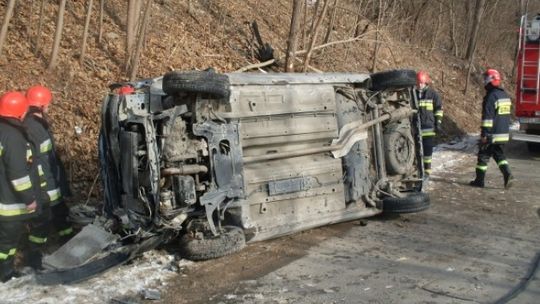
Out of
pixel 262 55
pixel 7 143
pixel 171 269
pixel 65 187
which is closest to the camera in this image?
pixel 7 143

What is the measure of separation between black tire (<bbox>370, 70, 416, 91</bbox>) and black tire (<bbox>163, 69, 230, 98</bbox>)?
7.50 feet

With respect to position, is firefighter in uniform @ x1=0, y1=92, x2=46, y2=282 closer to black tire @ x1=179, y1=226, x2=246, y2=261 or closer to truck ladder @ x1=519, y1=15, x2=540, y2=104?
black tire @ x1=179, y1=226, x2=246, y2=261

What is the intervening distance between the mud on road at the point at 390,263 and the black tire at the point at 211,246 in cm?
10

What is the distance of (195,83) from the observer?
16.5 feet

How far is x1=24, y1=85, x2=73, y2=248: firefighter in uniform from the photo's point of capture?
5.22 m

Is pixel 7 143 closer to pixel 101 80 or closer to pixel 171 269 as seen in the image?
pixel 171 269

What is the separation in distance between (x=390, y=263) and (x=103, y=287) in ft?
8.30

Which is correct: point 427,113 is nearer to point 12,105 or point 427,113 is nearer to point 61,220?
point 61,220

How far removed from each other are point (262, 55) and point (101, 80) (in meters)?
3.96

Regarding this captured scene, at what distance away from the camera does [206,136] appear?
5238mm

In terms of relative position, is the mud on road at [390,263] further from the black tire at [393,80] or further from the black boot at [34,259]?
the black tire at [393,80]

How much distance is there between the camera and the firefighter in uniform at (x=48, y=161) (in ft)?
17.1

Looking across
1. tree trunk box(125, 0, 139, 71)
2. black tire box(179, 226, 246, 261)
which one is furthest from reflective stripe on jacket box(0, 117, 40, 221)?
tree trunk box(125, 0, 139, 71)

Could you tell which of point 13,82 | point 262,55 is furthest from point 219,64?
point 13,82
